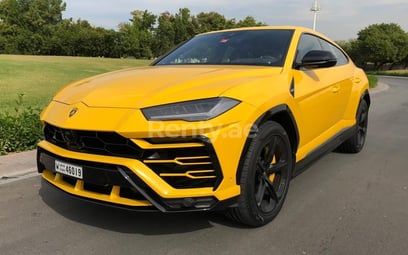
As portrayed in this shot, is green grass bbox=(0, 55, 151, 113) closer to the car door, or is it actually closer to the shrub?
the shrub

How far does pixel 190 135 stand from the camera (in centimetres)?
273

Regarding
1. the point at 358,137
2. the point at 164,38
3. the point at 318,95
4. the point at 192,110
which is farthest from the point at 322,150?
the point at 164,38

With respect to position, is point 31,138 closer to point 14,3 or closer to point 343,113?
point 343,113

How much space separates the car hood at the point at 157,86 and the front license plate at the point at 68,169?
47 centimetres

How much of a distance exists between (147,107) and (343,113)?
3.08 m

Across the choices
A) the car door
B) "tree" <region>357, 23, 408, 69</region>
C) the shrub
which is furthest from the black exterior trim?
"tree" <region>357, 23, 408, 69</region>

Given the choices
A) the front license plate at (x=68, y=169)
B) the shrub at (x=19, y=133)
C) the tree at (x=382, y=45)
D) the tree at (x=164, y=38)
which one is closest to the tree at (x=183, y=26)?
the tree at (x=164, y=38)

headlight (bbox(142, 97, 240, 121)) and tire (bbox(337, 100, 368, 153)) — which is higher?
headlight (bbox(142, 97, 240, 121))

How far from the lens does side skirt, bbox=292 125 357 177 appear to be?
12.9 feet

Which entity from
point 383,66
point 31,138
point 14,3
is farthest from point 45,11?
point 31,138

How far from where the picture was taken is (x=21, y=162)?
536cm

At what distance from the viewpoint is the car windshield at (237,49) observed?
4.02 m

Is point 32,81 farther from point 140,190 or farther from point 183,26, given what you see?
point 183,26

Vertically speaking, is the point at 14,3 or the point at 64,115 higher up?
the point at 14,3
